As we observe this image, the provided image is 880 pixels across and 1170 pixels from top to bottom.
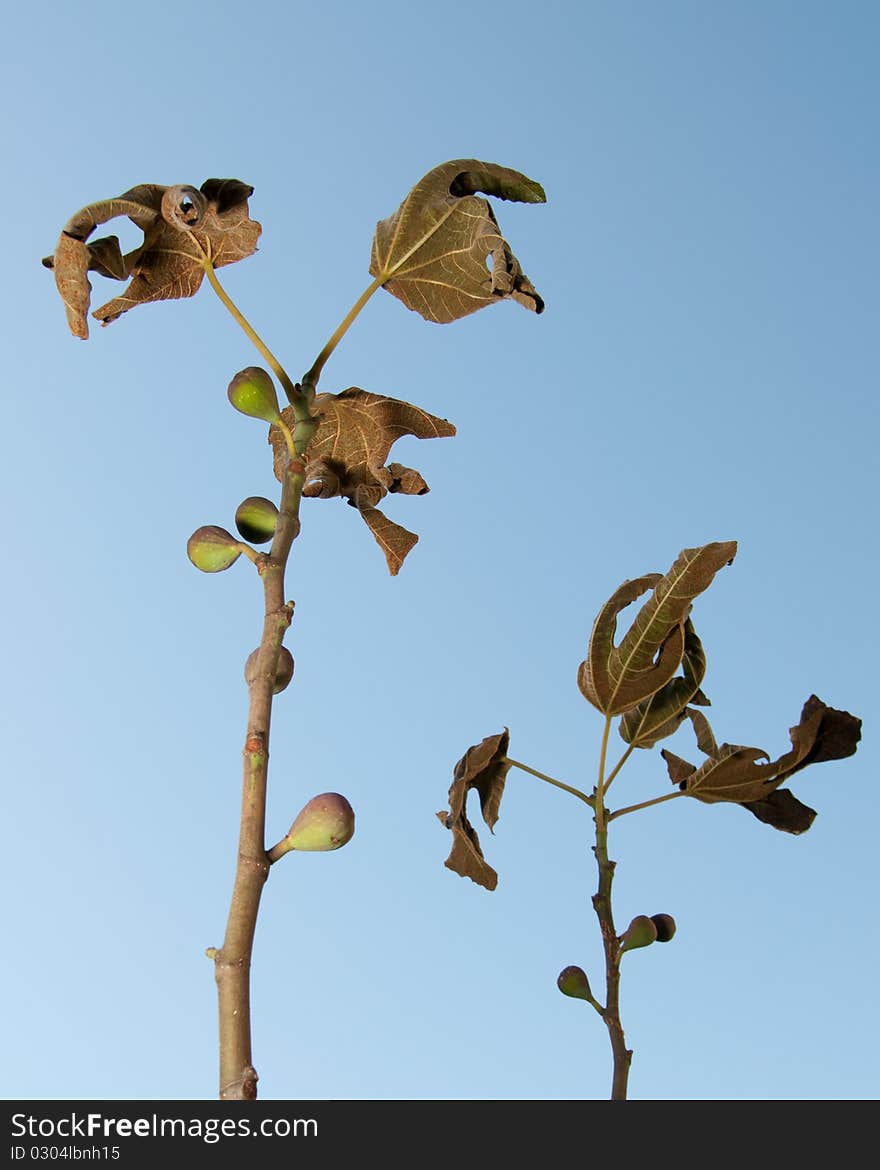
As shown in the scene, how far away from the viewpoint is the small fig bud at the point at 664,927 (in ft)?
5.79

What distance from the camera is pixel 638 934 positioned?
1.71 meters

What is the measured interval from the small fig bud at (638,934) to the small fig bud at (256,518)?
2.61 feet

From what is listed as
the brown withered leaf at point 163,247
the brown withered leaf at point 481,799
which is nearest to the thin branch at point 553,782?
the brown withered leaf at point 481,799

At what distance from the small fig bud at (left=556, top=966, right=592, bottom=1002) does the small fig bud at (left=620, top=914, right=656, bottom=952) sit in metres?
0.07

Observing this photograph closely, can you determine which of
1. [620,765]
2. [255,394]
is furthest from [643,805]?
[255,394]

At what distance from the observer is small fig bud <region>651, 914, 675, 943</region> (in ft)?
5.79

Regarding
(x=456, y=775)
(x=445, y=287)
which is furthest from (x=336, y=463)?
(x=456, y=775)

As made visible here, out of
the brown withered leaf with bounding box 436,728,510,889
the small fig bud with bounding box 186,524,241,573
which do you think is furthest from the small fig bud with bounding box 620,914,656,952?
the small fig bud with bounding box 186,524,241,573

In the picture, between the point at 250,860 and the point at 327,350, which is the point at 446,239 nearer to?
the point at 327,350

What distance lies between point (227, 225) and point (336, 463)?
398 millimetres

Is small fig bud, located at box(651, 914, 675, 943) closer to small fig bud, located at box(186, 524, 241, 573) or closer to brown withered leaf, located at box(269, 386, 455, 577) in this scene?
brown withered leaf, located at box(269, 386, 455, 577)

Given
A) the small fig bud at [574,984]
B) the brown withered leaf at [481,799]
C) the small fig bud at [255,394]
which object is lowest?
the small fig bud at [574,984]

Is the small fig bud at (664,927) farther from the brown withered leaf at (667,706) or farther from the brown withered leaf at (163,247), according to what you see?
the brown withered leaf at (163,247)
